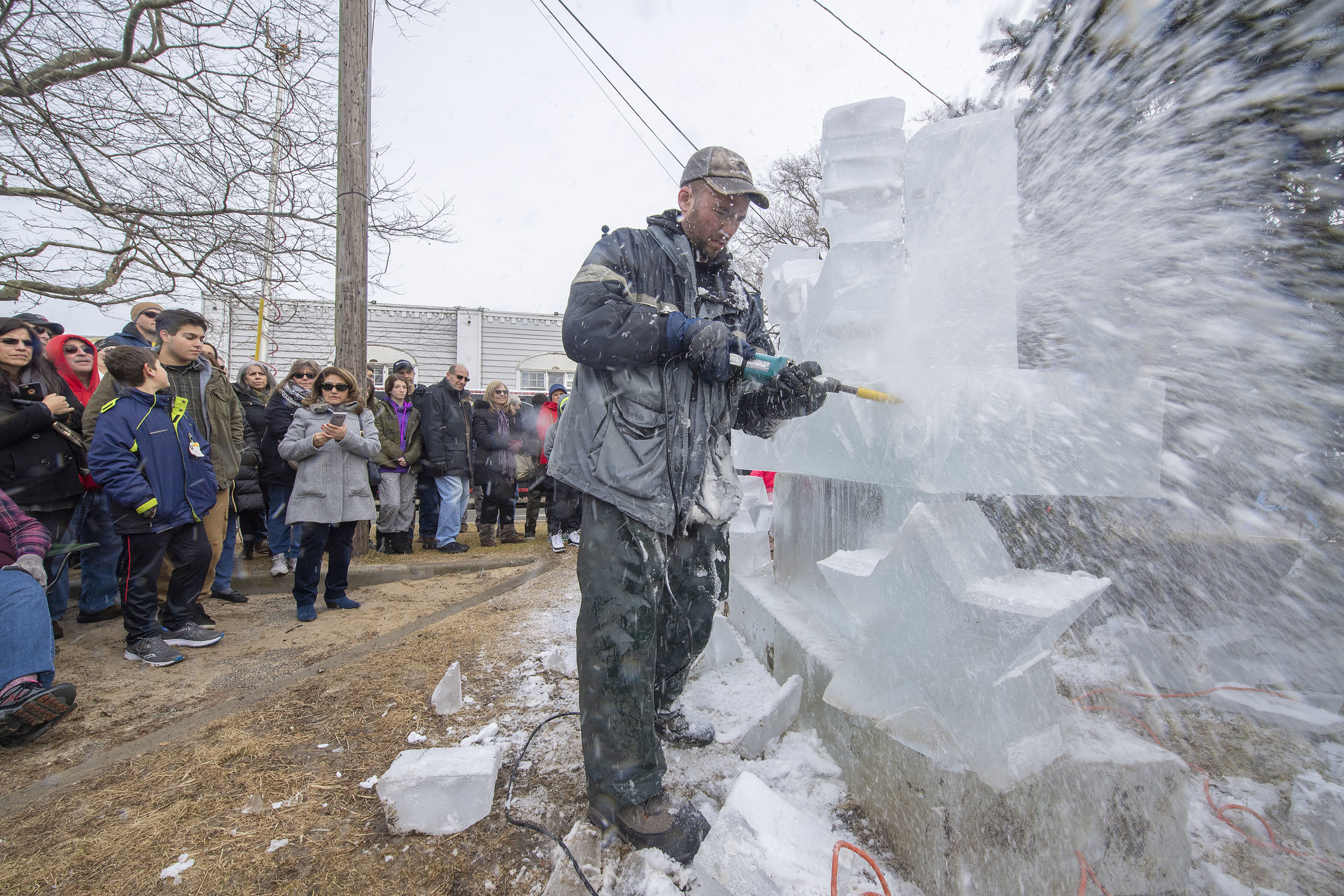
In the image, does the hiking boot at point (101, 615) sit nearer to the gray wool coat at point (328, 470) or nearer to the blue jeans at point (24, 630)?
the gray wool coat at point (328, 470)

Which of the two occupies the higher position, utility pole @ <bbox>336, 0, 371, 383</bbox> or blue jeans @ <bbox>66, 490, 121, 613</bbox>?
utility pole @ <bbox>336, 0, 371, 383</bbox>

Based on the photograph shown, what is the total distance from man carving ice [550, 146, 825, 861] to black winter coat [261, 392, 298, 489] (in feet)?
13.7

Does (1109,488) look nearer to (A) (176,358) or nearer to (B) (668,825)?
(B) (668,825)

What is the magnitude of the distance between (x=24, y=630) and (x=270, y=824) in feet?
5.05

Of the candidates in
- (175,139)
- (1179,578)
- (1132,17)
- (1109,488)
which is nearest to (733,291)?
(1109,488)

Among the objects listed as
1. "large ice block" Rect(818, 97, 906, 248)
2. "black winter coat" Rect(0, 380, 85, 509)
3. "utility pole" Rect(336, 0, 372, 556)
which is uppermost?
"utility pole" Rect(336, 0, 372, 556)

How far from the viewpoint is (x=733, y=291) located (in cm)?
224

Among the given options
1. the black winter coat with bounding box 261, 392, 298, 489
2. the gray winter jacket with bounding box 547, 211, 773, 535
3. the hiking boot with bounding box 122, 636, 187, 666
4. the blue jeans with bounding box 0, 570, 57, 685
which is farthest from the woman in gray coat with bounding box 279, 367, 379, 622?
the gray winter jacket with bounding box 547, 211, 773, 535

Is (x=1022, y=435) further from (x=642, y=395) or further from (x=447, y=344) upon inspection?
(x=447, y=344)

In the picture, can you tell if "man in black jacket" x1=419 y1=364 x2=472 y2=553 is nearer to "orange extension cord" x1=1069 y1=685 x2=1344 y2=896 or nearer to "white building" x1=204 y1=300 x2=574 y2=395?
"orange extension cord" x1=1069 y1=685 x2=1344 y2=896

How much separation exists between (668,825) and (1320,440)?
3.07 meters

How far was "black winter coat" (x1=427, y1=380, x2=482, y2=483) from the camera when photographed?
637 centimetres

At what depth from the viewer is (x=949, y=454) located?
5.55 ft

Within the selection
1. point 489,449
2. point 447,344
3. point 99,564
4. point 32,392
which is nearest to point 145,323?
point 32,392
